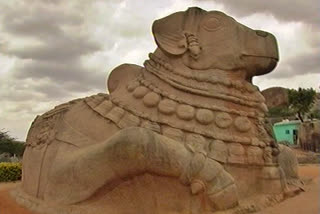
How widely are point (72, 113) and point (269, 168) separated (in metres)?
2.48

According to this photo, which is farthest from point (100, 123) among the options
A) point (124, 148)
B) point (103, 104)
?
point (124, 148)

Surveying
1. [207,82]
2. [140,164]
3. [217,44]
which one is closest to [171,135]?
[140,164]

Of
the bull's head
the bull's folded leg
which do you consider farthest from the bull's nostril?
the bull's folded leg

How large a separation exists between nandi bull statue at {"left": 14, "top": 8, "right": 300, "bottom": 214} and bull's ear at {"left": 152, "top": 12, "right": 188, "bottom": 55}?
0.5 inches

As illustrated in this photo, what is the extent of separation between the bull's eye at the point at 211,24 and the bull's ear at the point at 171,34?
289 millimetres

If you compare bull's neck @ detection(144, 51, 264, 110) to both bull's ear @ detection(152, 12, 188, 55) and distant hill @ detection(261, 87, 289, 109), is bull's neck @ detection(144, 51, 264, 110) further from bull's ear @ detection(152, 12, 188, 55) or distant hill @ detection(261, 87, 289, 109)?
distant hill @ detection(261, 87, 289, 109)

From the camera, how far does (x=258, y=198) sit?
14.6 feet

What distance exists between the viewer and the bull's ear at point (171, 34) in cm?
488

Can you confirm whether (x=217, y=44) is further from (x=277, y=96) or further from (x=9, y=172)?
(x=277, y=96)

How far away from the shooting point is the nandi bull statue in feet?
13.3

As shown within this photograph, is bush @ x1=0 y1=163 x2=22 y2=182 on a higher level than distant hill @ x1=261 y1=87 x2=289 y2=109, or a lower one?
lower

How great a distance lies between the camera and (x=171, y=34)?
196 inches

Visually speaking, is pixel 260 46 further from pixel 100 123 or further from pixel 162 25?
pixel 100 123

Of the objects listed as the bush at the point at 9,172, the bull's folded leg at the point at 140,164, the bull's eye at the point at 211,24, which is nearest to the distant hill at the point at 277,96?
the bush at the point at 9,172
